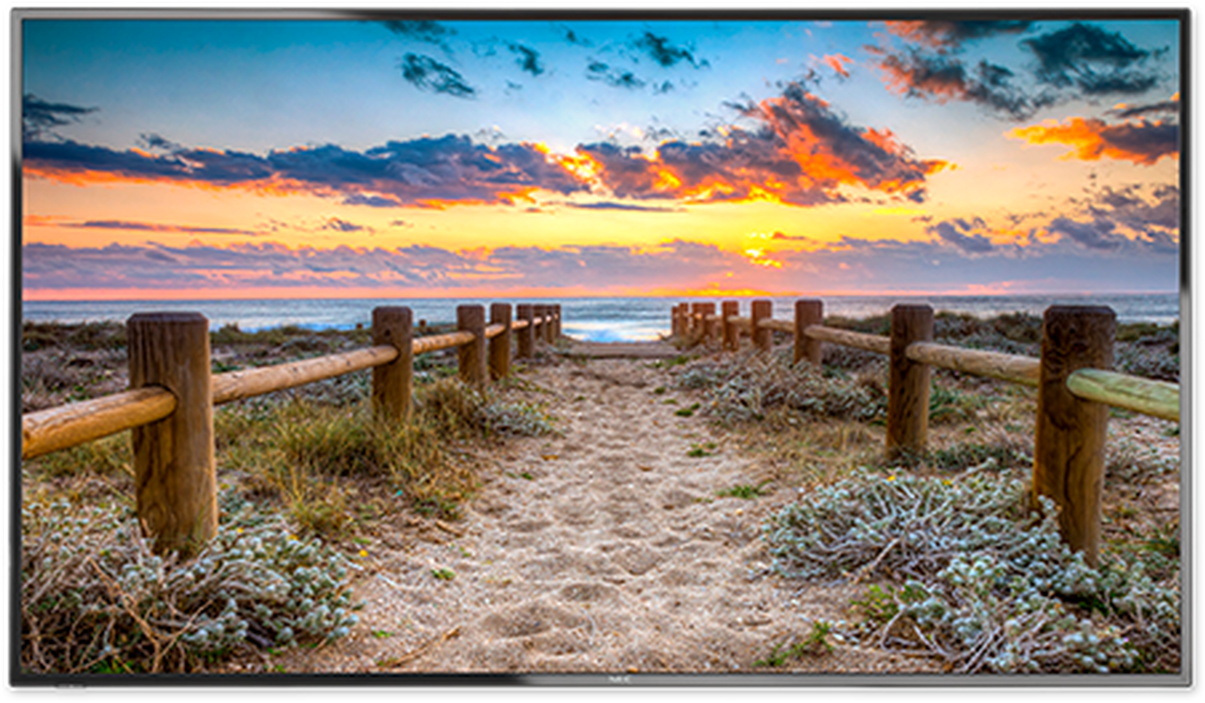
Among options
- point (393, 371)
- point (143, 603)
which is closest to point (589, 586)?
point (143, 603)

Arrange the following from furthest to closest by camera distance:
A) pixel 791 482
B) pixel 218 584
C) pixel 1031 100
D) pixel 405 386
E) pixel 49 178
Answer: pixel 405 386, pixel 791 482, pixel 1031 100, pixel 218 584, pixel 49 178

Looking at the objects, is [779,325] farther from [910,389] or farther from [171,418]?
[171,418]

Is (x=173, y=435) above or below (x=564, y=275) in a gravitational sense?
below

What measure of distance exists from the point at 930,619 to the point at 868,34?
1.97m

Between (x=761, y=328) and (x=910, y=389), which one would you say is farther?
(x=761, y=328)

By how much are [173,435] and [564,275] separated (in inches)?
121

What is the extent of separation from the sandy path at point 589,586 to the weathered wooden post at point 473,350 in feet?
6.51

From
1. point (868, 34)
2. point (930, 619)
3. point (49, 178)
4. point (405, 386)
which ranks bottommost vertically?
point (930, 619)

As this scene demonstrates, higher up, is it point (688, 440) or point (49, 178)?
point (49, 178)

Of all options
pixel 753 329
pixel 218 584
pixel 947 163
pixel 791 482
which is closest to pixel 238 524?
pixel 218 584

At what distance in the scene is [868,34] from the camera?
2137 mm

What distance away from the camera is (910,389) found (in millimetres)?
4215

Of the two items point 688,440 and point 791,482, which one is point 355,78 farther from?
point 688,440

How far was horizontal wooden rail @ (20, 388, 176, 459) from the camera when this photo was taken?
162 cm
